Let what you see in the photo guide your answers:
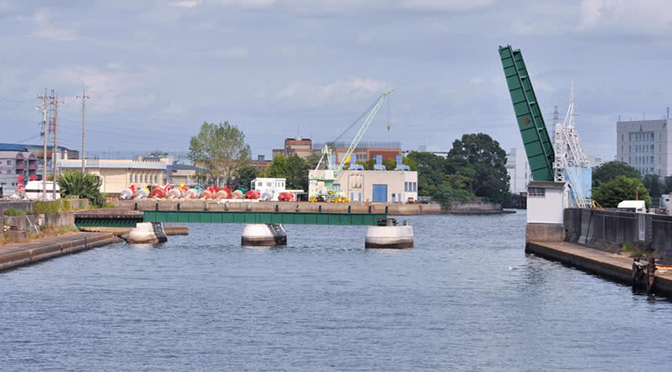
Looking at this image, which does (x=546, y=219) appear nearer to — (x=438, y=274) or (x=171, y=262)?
(x=438, y=274)

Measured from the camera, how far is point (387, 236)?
72875mm

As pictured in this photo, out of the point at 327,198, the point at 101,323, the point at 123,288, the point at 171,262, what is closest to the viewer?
the point at 101,323

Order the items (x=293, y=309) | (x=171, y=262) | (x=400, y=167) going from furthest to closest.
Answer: (x=400, y=167)
(x=171, y=262)
(x=293, y=309)

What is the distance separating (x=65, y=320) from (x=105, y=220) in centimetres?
4316

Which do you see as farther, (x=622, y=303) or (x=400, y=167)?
(x=400, y=167)

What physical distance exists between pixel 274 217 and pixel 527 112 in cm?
2017

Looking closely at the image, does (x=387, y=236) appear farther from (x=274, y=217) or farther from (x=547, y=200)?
(x=547, y=200)

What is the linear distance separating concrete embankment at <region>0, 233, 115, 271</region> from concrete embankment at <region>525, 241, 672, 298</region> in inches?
1241

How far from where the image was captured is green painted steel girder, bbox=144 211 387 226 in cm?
7225

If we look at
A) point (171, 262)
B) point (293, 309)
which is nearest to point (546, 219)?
point (171, 262)

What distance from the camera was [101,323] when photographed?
35938 millimetres

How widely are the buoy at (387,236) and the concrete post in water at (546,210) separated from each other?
9.68 m

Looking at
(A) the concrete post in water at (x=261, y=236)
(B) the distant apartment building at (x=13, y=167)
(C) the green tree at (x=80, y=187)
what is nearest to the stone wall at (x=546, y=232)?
(A) the concrete post in water at (x=261, y=236)

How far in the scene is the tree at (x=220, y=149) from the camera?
18850cm
